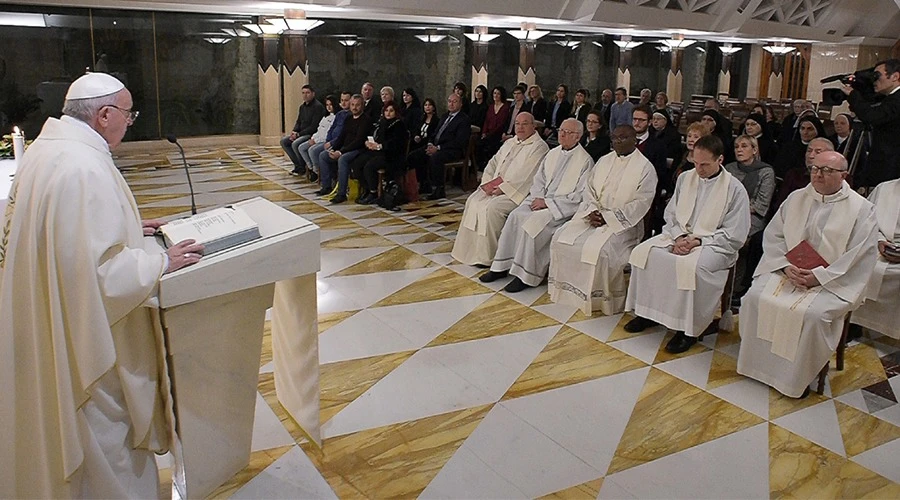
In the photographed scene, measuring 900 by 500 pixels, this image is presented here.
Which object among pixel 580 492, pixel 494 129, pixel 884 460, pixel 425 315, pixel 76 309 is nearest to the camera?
pixel 76 309

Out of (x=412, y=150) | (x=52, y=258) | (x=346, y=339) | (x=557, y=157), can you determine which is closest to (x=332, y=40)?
(x=412, y=150)

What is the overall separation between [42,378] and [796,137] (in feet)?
20.6

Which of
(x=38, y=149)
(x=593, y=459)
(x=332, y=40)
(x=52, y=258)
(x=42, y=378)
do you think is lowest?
(x=593, y=459)

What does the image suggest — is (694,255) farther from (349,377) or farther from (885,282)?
(349,377)

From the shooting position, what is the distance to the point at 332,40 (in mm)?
14367

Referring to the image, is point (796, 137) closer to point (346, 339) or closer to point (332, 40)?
point (346, 339)

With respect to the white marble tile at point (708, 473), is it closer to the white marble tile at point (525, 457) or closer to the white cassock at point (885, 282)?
the white marble tile at point (525, 457)

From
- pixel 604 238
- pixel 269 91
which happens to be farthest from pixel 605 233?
pixel 269 91

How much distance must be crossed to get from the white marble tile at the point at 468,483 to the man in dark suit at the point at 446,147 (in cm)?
599

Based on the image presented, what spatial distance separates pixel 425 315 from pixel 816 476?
2.59 metres

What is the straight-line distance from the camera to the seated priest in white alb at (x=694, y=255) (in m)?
4.44

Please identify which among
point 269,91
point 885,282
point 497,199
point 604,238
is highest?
point 269,91

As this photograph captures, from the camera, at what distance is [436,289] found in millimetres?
5570

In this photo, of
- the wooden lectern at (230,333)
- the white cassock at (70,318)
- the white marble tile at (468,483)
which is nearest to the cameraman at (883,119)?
the white marble tile at (468,483)
